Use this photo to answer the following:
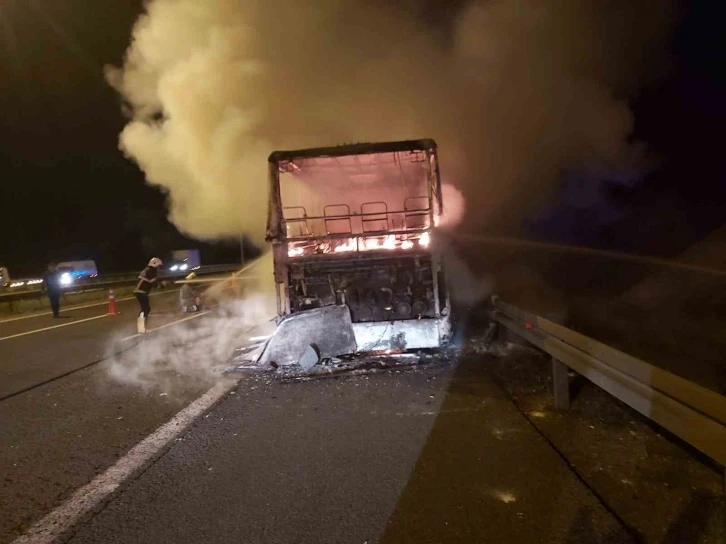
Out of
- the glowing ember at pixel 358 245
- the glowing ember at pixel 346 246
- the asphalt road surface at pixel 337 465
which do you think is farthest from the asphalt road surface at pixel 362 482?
the glowing ember at pixel 346 246

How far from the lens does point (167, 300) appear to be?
18.9 m

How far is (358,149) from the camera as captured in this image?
745 centimetres

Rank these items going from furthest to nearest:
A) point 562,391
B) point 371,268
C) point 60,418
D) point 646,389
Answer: point 371,268 < point 60,418 < point 562,391 < point 646,389

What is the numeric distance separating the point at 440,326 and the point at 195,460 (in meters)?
3.62

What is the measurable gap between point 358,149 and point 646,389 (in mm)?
4931

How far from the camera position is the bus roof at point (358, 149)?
24.2 ft

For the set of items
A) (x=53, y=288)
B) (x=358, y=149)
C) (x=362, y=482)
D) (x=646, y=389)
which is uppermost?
(x=358, y=149)

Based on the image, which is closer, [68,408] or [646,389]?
[646,389]

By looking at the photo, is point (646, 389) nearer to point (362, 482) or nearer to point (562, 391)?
point (562, 391)

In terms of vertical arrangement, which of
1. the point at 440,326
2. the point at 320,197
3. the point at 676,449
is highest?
the point at 320,197

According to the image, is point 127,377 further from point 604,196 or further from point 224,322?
point 604,196

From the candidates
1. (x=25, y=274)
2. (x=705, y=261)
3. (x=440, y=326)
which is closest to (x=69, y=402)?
(x=440, y=326)

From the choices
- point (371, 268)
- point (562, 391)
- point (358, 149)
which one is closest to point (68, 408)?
point (371, 268)

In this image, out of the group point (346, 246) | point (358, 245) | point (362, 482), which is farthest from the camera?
point (346, 246)
